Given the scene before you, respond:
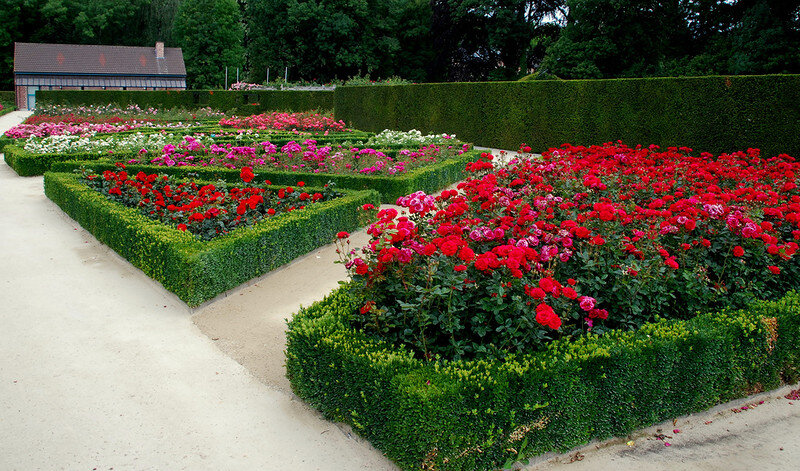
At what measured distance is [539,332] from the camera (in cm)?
345

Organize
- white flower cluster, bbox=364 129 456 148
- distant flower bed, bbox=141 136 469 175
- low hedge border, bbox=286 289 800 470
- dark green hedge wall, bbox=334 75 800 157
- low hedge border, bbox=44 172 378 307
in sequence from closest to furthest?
low hedge border, bbox=286 289 800 470 < low hedge border, bbox=44 172 378 307 < distant flower bed, bbox=141 136 469 175 < dark green hedge wall, bbox=334 75 800 157 < white flower cluster, bbox=364 129 456 148

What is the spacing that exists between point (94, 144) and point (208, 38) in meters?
35.9

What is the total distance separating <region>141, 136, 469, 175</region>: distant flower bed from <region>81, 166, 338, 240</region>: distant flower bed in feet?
7.11

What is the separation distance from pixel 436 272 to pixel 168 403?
2.05m

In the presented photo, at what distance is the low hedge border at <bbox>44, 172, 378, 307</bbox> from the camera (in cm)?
538

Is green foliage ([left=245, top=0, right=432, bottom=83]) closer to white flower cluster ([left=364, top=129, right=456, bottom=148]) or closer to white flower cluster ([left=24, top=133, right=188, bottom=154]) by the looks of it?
white flower cluster ([left=24, top=133, right=188, bottom=154])

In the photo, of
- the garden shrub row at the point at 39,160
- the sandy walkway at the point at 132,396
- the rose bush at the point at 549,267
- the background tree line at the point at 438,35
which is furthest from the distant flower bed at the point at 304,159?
the background tree line at the point at 438,35

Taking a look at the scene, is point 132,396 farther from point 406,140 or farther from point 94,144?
point 94,144

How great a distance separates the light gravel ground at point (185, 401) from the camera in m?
3.29

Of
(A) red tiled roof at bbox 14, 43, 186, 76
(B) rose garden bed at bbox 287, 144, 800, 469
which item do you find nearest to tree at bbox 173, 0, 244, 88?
(A) red tiled roof at bbox 14, 43, 186, 76

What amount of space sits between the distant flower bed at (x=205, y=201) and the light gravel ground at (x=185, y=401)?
86cm

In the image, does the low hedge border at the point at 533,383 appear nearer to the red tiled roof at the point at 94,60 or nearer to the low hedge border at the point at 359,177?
the low hedge border at the point at 359,177

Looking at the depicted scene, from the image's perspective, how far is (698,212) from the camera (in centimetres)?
462

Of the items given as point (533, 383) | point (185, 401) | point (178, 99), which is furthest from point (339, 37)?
point (533, 383)
